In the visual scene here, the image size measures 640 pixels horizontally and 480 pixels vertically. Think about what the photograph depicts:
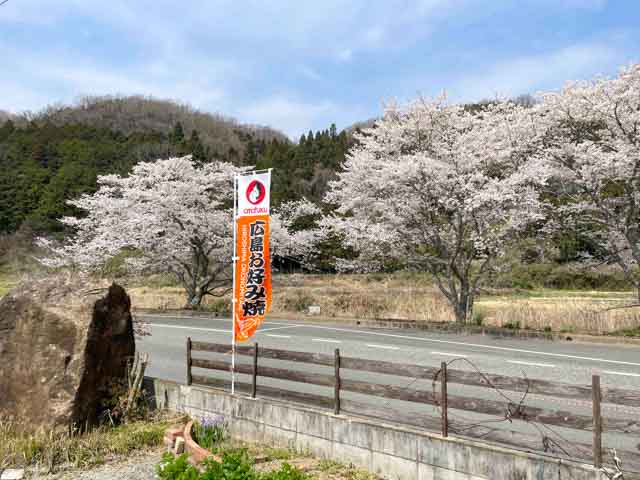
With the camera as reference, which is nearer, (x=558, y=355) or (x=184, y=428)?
(x=184, y=428)

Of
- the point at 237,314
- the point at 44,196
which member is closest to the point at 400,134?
the point at 237,314

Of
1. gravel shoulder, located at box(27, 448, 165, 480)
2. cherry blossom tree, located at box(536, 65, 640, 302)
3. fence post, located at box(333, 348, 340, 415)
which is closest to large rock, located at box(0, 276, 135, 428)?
gravel shoulder, located at box(27, 448, 165, 480)

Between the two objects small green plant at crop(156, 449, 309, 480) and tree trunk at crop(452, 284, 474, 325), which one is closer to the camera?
small green plant at crop(156, 449, 309, 480)

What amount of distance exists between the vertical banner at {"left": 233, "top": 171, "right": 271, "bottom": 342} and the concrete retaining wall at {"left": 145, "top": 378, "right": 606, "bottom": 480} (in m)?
1.05

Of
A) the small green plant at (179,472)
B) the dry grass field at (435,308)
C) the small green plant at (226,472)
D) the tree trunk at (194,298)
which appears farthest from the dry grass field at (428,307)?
the small green plant at (179,472)

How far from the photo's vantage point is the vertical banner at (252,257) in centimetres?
740

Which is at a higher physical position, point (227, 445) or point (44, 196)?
point (44, 196)

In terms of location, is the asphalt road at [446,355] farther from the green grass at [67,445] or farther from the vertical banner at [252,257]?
the green grass at [67,445]

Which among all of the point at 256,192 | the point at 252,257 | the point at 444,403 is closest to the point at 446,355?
the point at 252,257

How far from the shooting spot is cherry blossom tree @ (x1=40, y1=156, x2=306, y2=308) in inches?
877

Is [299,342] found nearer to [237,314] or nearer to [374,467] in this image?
[237,314]

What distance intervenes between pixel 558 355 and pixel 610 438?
567cm

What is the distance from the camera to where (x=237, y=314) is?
7.42m

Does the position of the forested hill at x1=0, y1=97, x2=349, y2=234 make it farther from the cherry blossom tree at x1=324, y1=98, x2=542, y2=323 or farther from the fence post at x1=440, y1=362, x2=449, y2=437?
the fence post at x1=440, y1=362, x2=449, y2=437
